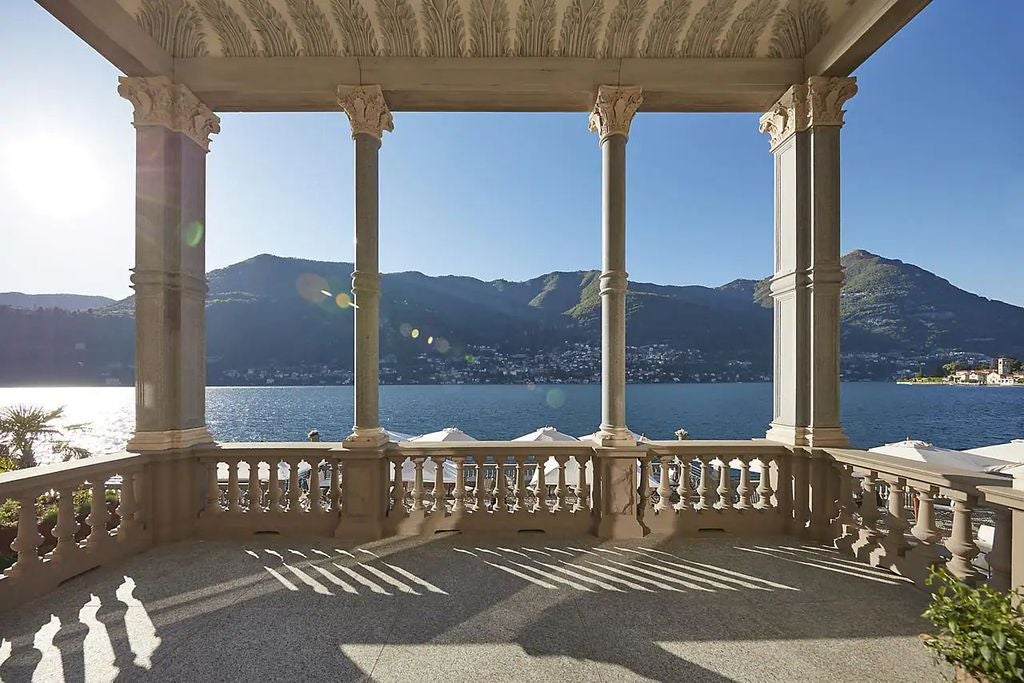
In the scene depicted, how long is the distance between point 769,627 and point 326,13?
7.35m

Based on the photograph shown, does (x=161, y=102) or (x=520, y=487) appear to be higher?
(x=161, y=102)

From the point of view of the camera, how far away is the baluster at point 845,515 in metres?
4.83

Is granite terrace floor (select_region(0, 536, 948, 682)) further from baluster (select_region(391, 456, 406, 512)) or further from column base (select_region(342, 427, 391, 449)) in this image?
column base (select_region(342, 427, 391, 449))

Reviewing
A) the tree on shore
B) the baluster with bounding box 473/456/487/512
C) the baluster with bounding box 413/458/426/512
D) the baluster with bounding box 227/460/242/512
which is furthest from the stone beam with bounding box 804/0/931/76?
the tree on shore

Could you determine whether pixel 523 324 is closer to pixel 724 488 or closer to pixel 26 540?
pixel 724 488

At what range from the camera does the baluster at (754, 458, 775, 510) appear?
5.45m

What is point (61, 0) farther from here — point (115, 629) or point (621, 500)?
point (621, 500)

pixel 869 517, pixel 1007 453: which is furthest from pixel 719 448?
pixel 1007 453

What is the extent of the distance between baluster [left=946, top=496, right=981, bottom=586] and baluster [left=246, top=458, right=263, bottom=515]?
6.81 m

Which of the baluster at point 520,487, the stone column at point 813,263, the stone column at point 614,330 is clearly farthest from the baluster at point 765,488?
the baluster at point 520,487

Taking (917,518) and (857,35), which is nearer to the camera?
(917,518)

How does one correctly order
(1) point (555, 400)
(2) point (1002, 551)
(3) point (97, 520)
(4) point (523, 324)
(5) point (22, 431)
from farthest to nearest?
(4) point (523, 324)
(1) point (555, 400)
(5) point (22, 431)
(3) point (97, 520)
(2) point (1002, 551)

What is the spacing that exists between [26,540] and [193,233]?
344 cm

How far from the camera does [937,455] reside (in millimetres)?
11312
